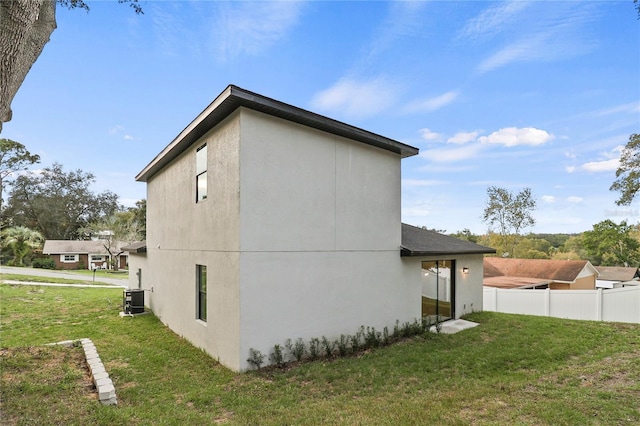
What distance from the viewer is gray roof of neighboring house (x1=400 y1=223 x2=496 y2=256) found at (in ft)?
29.1

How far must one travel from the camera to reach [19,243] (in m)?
31.6

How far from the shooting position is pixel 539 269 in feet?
78.2

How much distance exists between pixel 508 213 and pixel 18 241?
48.2 meters

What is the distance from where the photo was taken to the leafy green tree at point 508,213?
31200 millimetres

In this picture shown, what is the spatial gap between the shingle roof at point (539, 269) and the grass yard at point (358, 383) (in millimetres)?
16121

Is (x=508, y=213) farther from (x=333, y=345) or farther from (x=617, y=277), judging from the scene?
(x=333, y=345)

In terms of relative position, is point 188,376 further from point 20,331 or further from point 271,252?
point 20,331

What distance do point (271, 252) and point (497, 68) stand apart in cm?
1265

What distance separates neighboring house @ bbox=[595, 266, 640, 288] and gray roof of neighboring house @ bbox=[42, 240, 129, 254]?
1834 inches

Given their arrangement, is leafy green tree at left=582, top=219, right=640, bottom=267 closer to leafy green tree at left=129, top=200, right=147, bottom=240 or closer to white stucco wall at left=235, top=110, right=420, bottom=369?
white stucco wall at left=235, top=110, right=420, bottom=369

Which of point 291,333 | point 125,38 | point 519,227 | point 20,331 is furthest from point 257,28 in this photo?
point 519,227

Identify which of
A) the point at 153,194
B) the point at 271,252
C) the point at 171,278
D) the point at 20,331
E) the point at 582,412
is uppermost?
the point at 153,194

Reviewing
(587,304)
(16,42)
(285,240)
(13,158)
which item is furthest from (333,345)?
(13,158)

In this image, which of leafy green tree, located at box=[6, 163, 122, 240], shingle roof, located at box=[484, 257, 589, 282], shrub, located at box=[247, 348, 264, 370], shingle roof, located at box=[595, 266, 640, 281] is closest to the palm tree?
leafy green tree, located at box=[6, 163, 122, 240]
